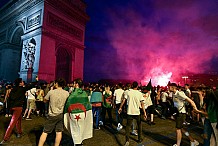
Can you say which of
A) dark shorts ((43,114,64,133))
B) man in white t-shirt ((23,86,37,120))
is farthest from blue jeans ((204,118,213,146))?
man in white t-shirt ((23,86,37,120))

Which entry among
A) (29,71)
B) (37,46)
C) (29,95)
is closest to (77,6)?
(37,46)

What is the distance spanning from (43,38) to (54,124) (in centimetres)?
1653

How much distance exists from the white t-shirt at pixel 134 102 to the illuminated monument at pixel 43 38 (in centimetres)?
1514

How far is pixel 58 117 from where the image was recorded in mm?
3910

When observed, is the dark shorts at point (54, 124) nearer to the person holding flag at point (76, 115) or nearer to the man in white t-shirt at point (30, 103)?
the person holding flag at point (76, 115)

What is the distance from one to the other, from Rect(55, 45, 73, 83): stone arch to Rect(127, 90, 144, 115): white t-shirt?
1795 centimetres

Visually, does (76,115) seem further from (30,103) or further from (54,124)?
(30,103)

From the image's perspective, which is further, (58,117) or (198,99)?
(198,99)

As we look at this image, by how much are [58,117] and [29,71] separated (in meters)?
17.1

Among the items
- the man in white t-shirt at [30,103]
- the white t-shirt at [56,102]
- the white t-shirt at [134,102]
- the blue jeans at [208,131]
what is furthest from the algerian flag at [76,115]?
the man in white t-shirt at [30,103]

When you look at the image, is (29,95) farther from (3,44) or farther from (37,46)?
(3,44)

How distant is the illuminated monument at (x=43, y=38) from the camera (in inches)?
724

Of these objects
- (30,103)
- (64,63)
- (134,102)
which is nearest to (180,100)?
(134,102)

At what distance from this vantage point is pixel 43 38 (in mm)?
18172
